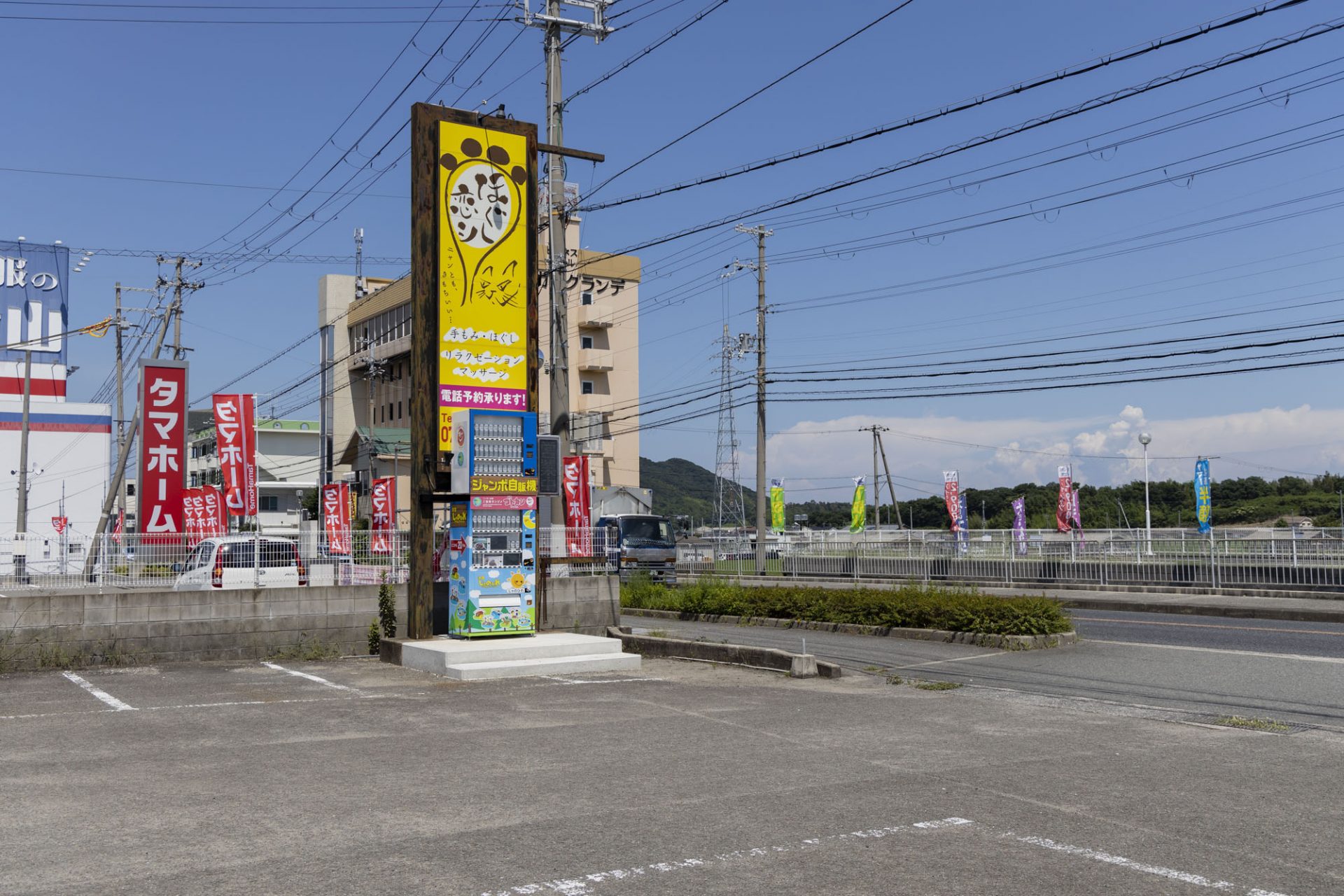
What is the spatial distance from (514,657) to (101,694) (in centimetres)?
469

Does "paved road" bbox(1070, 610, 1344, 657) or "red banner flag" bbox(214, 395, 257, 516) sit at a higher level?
"red banner flag" bbox(214, 395, 257, 516)

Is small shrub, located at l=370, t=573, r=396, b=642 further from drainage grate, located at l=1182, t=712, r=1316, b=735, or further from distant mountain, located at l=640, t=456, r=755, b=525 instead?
distant mountain, located at l=640, t=456, r=755, b=525

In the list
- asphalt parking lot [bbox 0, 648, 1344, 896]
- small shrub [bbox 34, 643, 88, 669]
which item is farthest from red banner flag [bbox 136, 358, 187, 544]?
asphalt parking lot [bbox 0, 648, 1344, 896]

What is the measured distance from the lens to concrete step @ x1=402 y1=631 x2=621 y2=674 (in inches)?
544

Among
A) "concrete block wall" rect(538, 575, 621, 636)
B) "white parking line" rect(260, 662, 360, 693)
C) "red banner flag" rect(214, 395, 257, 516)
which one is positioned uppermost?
"red banner flag" rect(214, 395, 257, 516)

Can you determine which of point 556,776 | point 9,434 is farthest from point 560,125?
point 9,434

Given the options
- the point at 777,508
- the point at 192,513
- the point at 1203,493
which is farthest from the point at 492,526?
the point at 777,508

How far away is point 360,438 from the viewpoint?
200ft

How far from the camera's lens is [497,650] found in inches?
554

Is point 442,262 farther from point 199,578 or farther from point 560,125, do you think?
point 560,125

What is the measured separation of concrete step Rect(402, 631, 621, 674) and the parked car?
3474 mm

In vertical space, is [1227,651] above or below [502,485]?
below

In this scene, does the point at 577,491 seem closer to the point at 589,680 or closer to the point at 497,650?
the point at 497,650

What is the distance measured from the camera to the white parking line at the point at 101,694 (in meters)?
11.2
